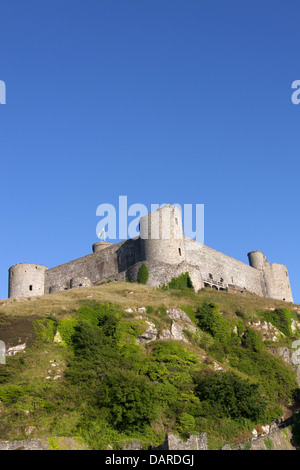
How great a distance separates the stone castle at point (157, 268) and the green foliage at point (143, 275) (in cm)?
35

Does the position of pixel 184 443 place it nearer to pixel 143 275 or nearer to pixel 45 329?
pixel 45 329

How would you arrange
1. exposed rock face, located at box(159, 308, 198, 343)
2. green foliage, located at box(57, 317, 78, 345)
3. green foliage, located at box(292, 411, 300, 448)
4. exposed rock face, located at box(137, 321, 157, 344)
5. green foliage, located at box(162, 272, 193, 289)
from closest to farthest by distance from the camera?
green foliage, located at box(292, 411, 300, 448), green foliage, located at box(57, 317, 78, 345), exposed rock face, located at box(137, 321, 157, 344), exposed rock face, located at box(159, 308, 198, 343), green foliage, located at box(162, 272, 193, 289)

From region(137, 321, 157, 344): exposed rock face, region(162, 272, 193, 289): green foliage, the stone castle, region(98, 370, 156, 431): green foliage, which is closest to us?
region(98, 370, 156, 431): green foliage

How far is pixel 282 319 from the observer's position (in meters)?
41.6

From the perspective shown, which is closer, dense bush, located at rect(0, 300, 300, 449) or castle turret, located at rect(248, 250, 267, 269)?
dense bush, located at rect(0, 300, 300, 449)

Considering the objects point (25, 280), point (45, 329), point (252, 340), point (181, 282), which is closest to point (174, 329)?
point (252, 340)

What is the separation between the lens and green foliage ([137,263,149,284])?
46.6 metres

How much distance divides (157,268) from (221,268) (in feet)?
36.8

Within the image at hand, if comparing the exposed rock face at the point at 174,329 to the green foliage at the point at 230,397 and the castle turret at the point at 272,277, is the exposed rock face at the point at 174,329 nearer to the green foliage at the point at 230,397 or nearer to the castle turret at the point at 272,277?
the green foliage at the point at 230,397

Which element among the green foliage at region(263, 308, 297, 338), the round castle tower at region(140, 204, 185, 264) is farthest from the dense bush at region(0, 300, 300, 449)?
the round castle tower at region(140, 204, 185, 264)

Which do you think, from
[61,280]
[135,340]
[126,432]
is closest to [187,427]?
[126,432]

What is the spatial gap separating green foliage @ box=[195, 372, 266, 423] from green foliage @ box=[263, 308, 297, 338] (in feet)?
39.4

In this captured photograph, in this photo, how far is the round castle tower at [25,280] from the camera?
166ft

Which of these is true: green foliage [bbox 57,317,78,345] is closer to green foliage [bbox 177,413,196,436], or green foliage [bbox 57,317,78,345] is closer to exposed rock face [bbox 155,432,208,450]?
green foliage [bbox 177,413,196,436]
